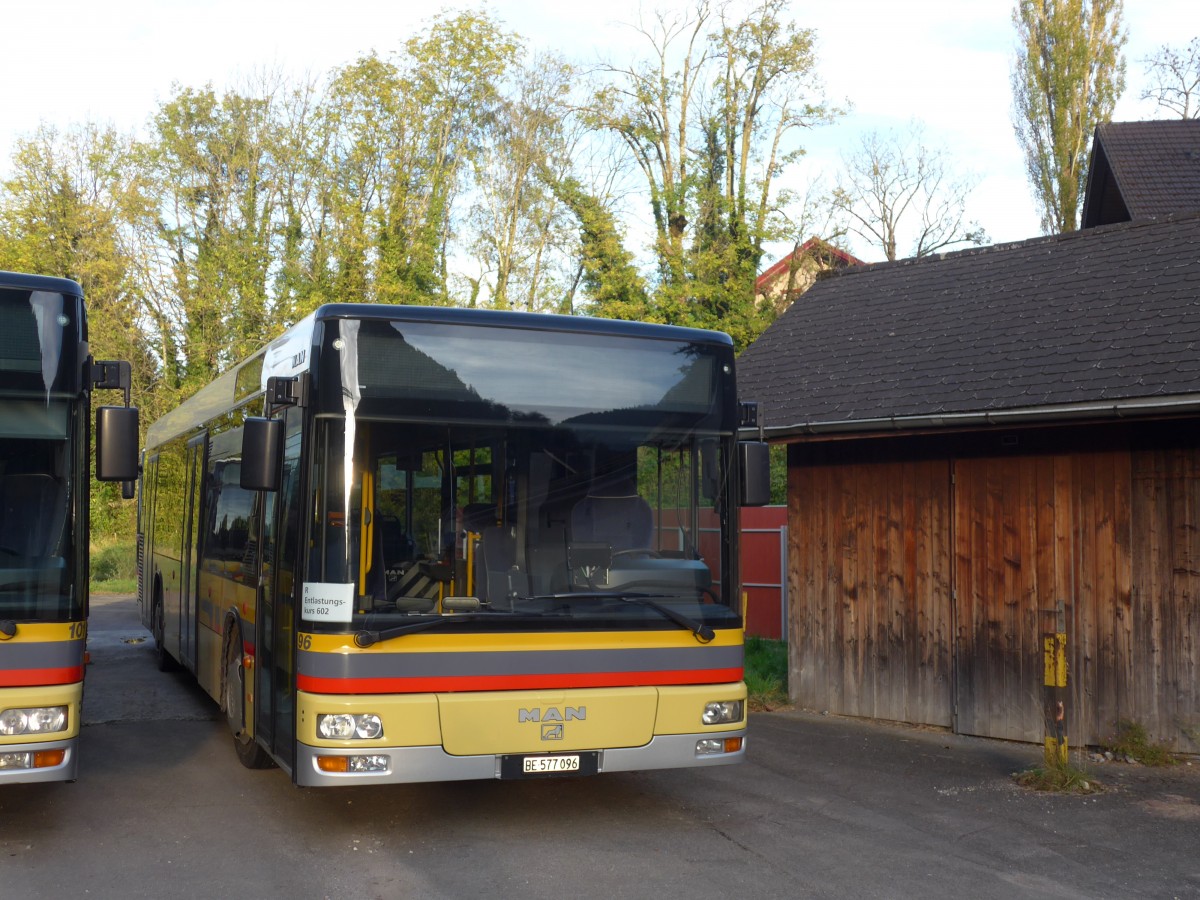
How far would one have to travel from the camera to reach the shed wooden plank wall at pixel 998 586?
9852 millimetres

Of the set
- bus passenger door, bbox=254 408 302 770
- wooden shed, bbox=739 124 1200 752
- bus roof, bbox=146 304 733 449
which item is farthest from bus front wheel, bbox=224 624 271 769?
wooden shed, bbox=739 124 1200 752

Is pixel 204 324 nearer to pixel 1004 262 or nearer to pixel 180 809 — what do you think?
pixel 1004 262

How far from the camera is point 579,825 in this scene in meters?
7.54

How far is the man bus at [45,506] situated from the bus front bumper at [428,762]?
4.08ft

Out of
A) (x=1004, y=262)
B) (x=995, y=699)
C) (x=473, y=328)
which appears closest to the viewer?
(x=473, y=328)

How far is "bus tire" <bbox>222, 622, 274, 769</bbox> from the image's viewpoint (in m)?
8.59

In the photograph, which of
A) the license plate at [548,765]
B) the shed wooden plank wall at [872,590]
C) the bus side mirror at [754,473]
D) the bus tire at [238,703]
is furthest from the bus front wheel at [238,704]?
the shed wooden plank wall at [872,590]

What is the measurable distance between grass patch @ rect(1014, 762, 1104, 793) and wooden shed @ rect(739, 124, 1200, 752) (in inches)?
54.7

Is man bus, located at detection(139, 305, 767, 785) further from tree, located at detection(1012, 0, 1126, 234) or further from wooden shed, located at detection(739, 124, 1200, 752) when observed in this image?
tree, located at detection(1012, 0, 1126, 234)

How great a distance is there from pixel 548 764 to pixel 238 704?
302cm

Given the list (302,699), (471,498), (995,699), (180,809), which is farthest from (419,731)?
(995,699)

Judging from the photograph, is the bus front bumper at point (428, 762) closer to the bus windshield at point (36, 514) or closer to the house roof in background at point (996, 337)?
the bus windshield at point (36, 514)

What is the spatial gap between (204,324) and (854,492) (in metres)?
25.3

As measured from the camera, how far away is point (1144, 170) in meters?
20.6
